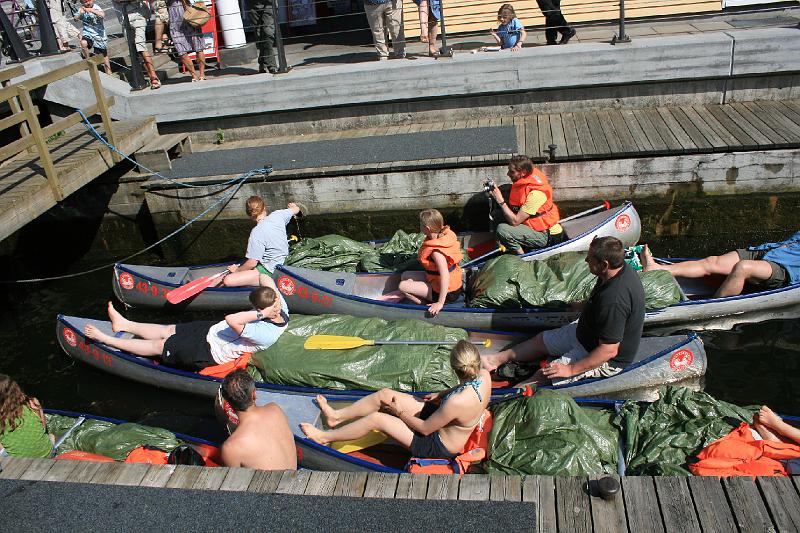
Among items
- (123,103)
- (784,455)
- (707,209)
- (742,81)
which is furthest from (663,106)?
(123,103)

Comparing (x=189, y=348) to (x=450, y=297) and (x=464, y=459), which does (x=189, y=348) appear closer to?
(x=450, y=297)

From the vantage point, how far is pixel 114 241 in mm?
12391

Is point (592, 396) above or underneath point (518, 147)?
underneath

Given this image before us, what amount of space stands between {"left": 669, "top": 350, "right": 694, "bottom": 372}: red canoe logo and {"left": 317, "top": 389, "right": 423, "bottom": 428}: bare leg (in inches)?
94.1

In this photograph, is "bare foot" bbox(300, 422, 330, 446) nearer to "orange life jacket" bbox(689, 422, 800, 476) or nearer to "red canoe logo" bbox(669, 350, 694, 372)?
"orange life jacket" bbox(689, 422, 800, 476)

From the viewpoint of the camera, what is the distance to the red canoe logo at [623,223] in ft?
30.0

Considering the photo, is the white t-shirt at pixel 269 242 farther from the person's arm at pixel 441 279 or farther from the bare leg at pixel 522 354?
the bare leg at pixel 522 354

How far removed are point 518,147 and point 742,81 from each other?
3932 mm

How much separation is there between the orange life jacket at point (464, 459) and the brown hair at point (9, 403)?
10.3 ft

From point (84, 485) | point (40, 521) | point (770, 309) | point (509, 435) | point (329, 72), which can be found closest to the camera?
point (40, 521)

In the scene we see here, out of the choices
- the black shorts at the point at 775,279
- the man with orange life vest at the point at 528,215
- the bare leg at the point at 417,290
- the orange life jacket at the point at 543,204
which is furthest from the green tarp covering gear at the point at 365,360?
the black shorts at the point at 775,279

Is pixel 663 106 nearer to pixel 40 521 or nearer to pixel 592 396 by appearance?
pixel 592 396

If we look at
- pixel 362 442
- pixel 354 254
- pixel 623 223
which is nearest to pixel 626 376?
pixel 362 442

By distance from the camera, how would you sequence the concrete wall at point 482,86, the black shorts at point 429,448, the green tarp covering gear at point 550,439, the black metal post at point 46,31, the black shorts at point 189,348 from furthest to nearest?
the black metal post at point 46,31 → the concrete wall at point 482,86 → the black shorts at point 189,348 → the black shorts at point 429,448 → the green tarp covering gear at point 550,439
